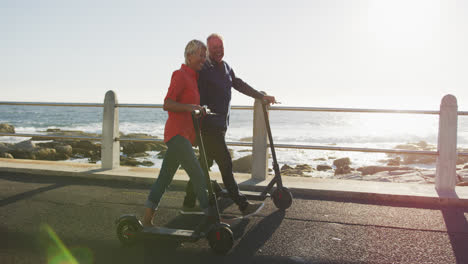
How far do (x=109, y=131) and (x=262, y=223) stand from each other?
3.99 metres

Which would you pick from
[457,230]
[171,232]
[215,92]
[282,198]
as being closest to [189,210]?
[282,198]

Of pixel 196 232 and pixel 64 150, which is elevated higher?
pixel 196 232

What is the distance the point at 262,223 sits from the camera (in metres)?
4.67

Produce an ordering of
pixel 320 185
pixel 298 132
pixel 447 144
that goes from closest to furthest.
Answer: pixel 447 144 < pixel 320 185 < pixel 298 132

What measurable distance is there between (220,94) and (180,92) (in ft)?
2.65

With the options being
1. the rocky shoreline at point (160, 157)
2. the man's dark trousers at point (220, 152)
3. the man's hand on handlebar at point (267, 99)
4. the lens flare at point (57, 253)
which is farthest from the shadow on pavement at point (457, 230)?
the rocky shoreline at point (160, 157)

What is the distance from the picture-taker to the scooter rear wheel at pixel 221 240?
3643 millimetres

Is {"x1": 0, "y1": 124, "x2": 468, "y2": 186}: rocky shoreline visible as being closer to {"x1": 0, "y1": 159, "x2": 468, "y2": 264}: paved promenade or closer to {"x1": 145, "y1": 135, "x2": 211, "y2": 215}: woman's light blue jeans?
{"x1": 0, "y1": 159, "x2": 468, "y2": 264}: paved promenade

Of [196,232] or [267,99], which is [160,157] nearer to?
[267,99]

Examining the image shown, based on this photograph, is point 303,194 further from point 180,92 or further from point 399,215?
point 180,92

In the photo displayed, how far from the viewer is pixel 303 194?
6.20 m

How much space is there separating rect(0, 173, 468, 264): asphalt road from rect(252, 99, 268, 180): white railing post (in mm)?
1193

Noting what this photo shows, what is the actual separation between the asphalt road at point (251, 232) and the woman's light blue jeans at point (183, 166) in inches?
17.4

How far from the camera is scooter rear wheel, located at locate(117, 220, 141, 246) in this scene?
3873 mm
